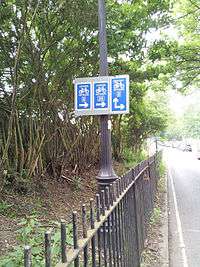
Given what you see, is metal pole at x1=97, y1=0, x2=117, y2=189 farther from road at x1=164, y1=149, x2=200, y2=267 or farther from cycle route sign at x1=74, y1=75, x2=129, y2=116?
road at x1=164, y1=149, x2=200, y2=267

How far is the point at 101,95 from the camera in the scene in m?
6.04

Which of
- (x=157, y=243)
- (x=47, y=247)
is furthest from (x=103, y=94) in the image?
(x=47, y=247)

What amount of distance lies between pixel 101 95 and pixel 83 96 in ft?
0.87

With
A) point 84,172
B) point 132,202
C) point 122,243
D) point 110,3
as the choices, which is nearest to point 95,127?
point 84,172

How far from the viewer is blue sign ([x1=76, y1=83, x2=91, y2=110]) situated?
19.9 feet

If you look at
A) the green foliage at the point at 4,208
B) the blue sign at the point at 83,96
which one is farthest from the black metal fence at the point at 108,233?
the green foliage at the point at 4,208

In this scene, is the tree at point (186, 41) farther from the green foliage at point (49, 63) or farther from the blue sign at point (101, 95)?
the blue sign at point (101, 95)

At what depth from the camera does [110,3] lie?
30.9 ft

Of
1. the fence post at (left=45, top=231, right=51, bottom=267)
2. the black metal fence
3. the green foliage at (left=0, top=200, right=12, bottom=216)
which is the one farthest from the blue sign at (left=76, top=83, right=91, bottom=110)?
the fence post at (left=45, top=231, right=51, bottom=267)

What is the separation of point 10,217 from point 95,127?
675 centimetres

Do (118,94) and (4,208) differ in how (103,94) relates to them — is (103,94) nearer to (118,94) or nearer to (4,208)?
(118,94)

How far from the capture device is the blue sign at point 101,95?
19.7ft

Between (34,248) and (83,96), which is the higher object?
(83,96)

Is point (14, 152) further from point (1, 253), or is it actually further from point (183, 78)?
point (183, 78)
